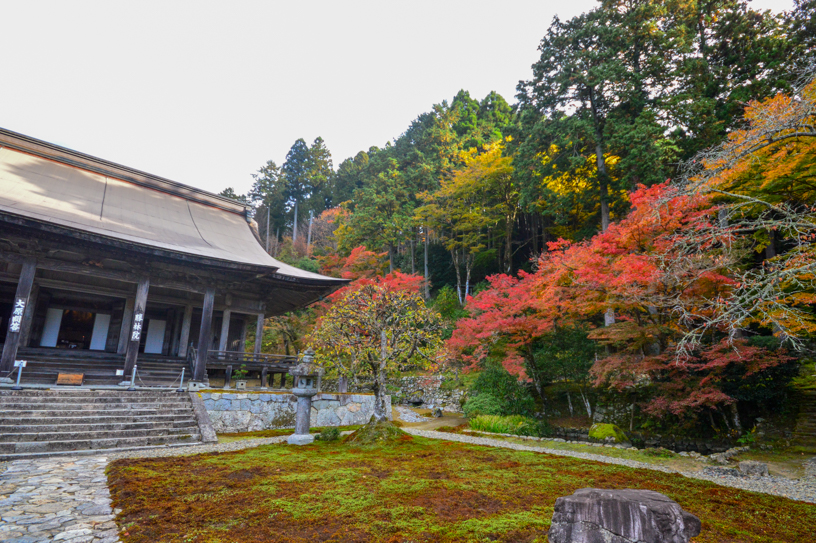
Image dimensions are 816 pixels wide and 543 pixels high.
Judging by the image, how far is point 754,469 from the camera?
6.29m

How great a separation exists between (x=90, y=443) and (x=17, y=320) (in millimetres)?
4679

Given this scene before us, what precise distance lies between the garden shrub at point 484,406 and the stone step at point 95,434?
25.8 ft

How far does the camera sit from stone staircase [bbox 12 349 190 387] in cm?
986

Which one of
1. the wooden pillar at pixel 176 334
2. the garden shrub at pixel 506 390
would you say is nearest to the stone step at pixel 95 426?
the wooden pillar at pixel 176 334

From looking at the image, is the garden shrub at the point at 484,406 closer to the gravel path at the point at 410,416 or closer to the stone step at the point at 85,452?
the gravel path at the point at 410,416

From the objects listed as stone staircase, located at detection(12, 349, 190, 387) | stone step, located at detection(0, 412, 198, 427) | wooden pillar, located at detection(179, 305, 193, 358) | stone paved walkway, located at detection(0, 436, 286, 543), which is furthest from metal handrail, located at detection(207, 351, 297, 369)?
stone paved walkway, located at detection(0, 436, 286, 543)

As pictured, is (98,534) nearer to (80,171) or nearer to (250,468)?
(250,468)

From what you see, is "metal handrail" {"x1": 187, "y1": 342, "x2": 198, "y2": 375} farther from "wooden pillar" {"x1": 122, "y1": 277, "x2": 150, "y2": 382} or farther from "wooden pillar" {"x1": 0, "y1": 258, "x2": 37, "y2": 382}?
"wooden pillar" {"x1": 0, "y1": 258, "x2": 37, "y2": 382}

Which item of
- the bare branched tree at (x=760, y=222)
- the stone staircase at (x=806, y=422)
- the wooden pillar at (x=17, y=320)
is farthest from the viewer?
the wooden pillar at (x=17, y=320)

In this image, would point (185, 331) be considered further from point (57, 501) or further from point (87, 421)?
point (57, 501)

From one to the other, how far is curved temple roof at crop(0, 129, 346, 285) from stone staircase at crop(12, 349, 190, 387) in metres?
3.92

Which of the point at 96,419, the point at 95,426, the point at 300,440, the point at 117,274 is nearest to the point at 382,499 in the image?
the point at 300,440

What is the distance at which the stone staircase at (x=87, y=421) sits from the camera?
21.4 ft

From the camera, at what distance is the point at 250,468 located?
546cm
